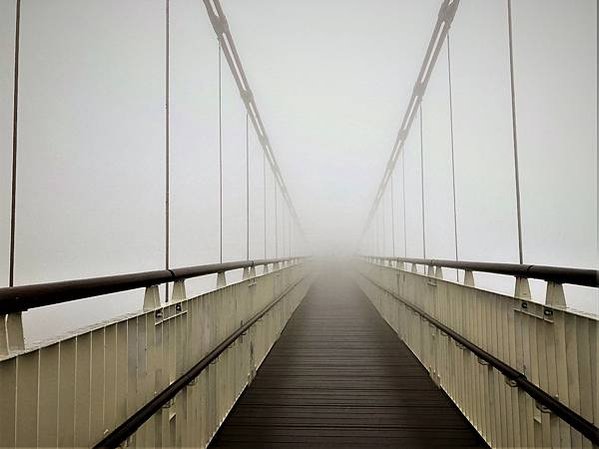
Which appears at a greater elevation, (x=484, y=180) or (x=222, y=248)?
(x=484, y=180)

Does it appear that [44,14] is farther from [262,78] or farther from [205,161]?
[262,78]

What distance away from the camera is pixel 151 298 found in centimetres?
221

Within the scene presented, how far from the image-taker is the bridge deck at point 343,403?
322 centimetres

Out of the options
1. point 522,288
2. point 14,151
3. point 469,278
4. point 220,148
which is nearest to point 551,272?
point 522,288

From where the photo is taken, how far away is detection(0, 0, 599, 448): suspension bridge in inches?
59.8

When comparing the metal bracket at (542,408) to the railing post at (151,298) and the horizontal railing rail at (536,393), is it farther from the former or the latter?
the railing post at (151,298)

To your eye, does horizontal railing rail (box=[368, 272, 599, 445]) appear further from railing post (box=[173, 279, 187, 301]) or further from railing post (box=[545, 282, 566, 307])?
railing post (box=[173, 279, 187, 301])

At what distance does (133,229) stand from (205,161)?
2221 millimetres

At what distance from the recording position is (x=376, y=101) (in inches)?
Result: 344

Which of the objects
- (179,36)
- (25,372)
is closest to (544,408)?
(25,372)

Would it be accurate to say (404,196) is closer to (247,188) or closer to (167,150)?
(247,188)

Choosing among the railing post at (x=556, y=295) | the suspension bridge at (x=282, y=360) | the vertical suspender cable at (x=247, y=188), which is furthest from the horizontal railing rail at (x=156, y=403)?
the vertical suspender cable at (x=247, y=188)

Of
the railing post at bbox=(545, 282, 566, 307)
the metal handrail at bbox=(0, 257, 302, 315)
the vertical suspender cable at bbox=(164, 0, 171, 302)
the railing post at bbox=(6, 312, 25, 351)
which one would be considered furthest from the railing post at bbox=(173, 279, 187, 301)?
the railing post at bbox=(545, 282, 566, 307)

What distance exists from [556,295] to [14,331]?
1.72 m
